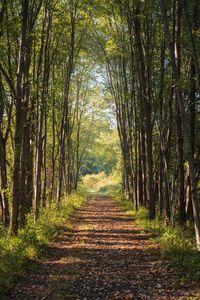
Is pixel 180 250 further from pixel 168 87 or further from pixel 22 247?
pixel 168 87

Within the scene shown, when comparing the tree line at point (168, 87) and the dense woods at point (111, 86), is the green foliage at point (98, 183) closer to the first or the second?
the dense woods at point (111, 86)

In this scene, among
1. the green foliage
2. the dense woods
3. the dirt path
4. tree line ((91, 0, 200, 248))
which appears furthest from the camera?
the green foliage

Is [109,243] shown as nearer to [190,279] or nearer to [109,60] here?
[190,279]

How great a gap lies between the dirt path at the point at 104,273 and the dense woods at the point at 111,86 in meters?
1.55

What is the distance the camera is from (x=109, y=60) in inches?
1095

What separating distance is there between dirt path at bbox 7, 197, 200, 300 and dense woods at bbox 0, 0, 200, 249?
5.09ft

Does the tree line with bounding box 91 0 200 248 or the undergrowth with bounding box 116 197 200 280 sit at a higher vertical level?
the tree line with bounding box 91 0 200 248

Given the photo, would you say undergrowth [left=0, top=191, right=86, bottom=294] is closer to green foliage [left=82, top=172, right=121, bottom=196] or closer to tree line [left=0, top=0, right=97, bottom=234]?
tree line [left=0, top=0, right=97, bottom=234]

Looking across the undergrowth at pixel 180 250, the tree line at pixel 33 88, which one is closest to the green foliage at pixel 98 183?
the tree line at pixel 33 88

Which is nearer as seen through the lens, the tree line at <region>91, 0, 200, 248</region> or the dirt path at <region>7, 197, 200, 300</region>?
the dirt path at <region>7, 197, 200, 300</region>

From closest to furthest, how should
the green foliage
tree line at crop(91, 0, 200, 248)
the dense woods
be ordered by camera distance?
tree line at crop(91, 0, 200, 248) → the dense woods → the green foliage

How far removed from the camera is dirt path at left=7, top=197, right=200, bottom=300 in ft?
23.8

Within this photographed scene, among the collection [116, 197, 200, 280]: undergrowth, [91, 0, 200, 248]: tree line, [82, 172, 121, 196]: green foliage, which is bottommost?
[82, 172, 121, 196]: green foliage

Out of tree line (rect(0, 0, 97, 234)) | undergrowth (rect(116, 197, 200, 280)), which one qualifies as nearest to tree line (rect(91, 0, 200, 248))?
undergrowth (rect(116, 197, 200, 280))
